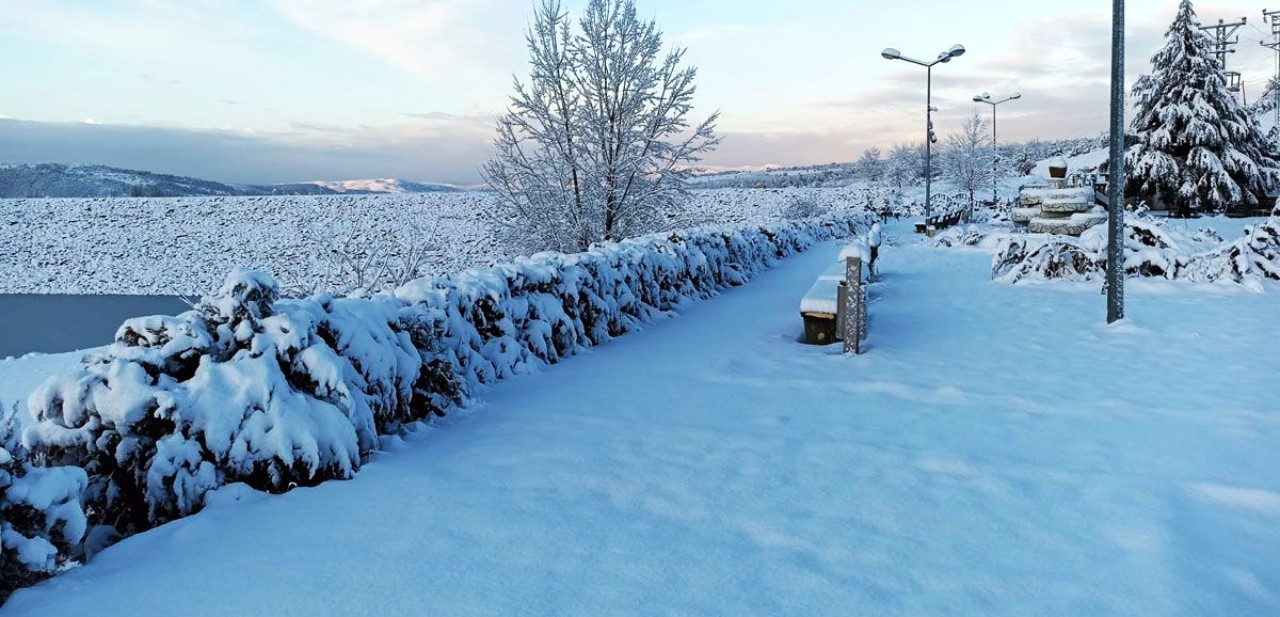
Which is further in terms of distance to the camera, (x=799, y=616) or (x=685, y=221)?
(x=685, y=221)

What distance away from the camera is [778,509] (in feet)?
11.6

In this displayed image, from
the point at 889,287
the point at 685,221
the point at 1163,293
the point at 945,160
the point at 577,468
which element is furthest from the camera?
the point at 945,160

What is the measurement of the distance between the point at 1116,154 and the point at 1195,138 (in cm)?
2880

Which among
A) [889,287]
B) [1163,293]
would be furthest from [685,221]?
[1163,293]

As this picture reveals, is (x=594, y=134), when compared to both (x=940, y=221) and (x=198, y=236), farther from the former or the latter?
(x=198, y=236)

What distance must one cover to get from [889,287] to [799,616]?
11.5 meters

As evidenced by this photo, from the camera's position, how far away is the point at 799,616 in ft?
8.56

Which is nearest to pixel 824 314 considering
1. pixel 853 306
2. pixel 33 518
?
pixel 853 306

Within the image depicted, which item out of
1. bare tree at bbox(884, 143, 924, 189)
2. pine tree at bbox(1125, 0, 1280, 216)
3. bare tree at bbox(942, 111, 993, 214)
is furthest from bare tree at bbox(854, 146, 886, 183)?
pine tree at bbox(1125, 0, 1280, 216)

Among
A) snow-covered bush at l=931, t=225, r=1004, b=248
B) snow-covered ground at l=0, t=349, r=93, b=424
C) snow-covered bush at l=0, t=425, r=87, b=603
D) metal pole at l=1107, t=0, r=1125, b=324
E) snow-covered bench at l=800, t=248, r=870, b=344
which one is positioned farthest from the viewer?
snow-covered bush at l=931, t=225, r=1004, b=248

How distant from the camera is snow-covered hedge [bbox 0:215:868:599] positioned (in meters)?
3.36

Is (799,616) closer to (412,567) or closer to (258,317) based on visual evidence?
(412,567)

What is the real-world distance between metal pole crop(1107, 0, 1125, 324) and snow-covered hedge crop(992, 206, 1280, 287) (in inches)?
181

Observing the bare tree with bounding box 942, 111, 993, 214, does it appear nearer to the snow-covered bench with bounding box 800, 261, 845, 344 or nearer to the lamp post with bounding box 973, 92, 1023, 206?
the lamp post with bounding box 973, 92, 1023, 206
